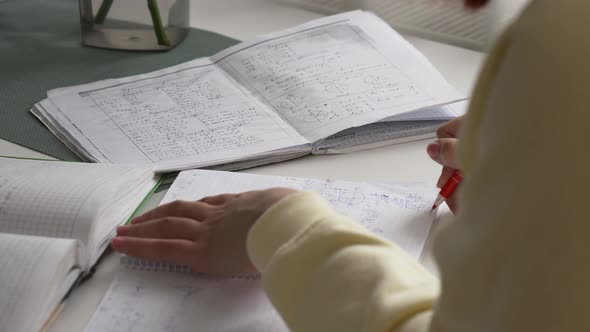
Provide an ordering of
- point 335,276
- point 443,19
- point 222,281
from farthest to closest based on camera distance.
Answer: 1. point 443,19
2. point 222,281
3. point 335,276

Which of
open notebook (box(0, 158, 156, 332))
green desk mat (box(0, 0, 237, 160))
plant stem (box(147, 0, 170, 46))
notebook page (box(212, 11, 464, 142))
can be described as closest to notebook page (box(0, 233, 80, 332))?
open notebook (box(0, 158, 156, 332))

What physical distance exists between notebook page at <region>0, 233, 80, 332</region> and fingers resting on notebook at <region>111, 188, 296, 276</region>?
0.22 ft

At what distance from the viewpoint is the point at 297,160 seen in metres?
1.04

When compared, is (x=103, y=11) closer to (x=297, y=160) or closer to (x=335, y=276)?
(x=297, y=160)

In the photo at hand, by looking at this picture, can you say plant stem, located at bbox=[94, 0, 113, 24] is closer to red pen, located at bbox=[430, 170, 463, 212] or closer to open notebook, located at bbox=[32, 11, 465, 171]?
open notebook, located at bbox=[32, 11, 465, 171]

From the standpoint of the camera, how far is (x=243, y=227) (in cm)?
78

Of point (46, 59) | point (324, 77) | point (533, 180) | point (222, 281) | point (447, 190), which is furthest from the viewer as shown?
point (46, 59)

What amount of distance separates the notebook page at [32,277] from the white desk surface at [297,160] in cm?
2

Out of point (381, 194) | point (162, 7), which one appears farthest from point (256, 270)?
point (162, 7)

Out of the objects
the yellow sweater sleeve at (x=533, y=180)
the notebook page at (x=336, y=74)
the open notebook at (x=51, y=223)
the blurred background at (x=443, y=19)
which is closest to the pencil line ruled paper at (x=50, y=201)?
the open notebook at (x=51, y=223)

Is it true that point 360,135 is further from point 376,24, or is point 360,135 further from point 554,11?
point 554,11

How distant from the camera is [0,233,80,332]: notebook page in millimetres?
688

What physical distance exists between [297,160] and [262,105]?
5.1 inches

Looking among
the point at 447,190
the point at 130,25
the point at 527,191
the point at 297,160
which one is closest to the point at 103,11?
the point at 130,25
